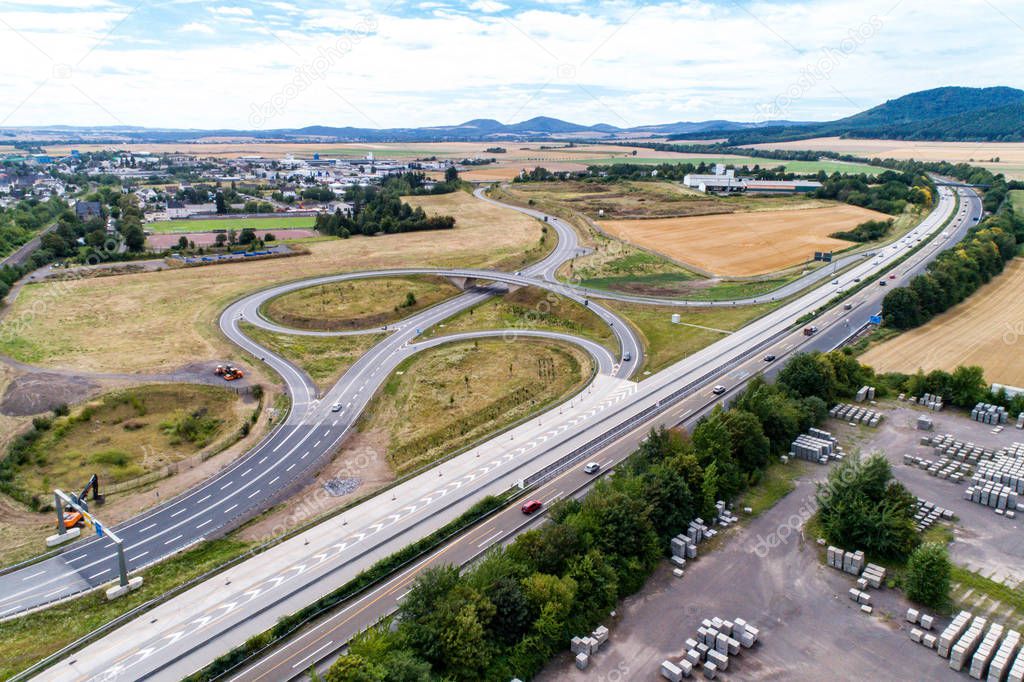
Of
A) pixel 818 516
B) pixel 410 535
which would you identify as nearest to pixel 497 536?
pixel 410 535

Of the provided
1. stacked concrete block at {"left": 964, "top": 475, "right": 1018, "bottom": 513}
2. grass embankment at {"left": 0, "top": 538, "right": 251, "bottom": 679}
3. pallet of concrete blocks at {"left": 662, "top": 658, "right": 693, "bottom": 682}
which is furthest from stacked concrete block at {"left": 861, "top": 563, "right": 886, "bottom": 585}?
grass embankment at {"left": 0, "top": 538, "right": 251, "bottom": 679}

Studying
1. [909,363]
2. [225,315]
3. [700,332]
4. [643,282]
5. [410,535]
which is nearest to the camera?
[410,535]

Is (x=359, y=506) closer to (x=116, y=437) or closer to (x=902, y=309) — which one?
(x=116, y=437)

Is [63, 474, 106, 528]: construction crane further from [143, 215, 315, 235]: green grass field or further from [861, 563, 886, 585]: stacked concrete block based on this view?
[143, 215, 315, 235]: green grass field

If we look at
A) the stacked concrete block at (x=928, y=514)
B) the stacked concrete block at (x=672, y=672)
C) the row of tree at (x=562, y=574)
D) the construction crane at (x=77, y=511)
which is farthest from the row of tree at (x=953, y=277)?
the construction crane at (x=77, y=511)

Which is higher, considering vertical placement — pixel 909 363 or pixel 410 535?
→ pixel 909 363

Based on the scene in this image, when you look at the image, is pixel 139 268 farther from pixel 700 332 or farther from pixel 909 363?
pixel 909 363
